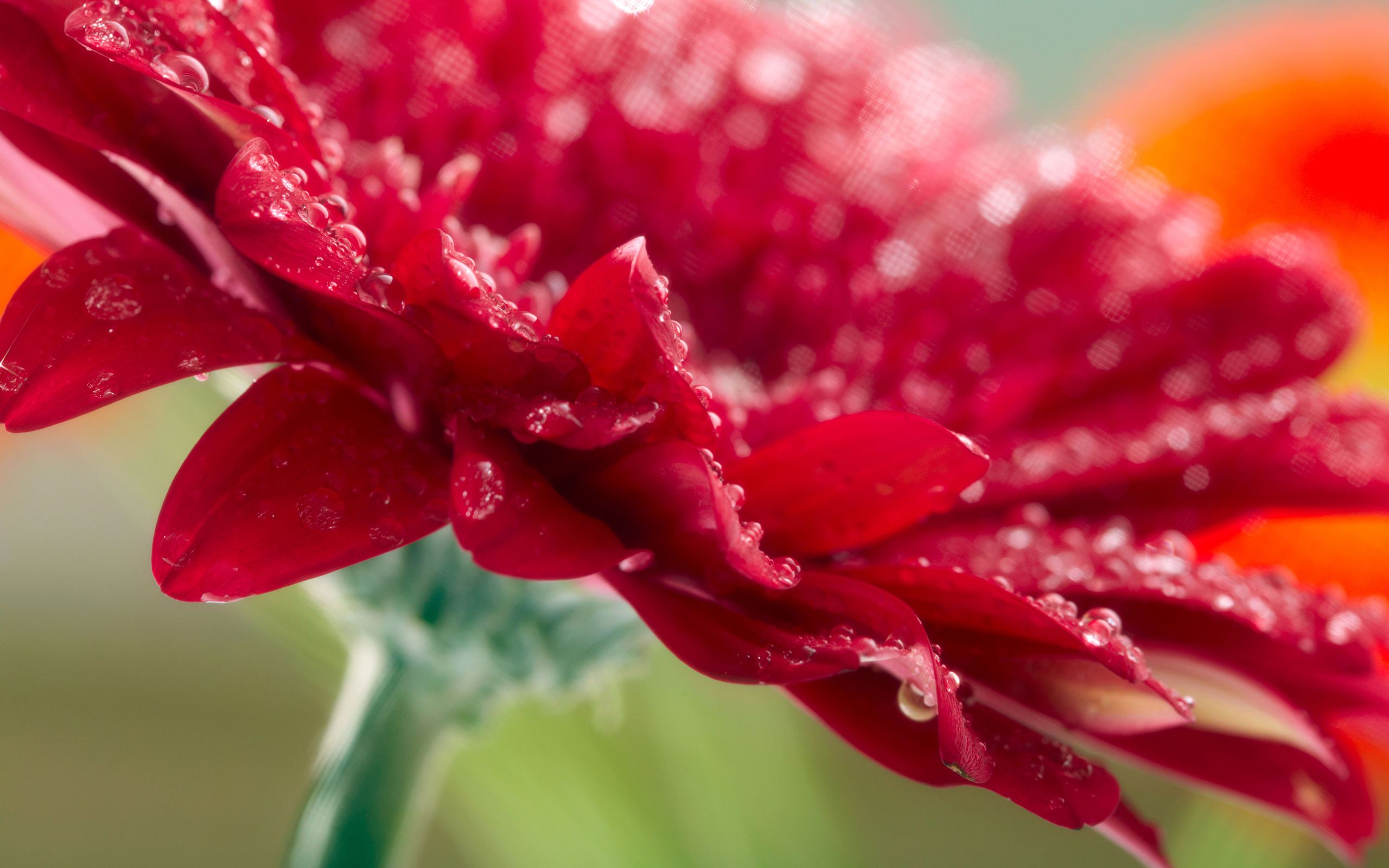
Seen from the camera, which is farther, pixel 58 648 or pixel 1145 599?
pixel 58 648

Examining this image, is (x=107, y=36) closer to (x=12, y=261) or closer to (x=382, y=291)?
(x=382, y=291)

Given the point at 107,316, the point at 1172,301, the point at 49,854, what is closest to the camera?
the point at 107,316

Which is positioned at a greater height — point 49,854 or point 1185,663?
point 1185,663

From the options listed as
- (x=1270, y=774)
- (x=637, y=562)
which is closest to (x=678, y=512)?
(x=637, y=562)

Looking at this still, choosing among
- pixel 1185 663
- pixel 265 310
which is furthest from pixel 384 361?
pixel 1185 663

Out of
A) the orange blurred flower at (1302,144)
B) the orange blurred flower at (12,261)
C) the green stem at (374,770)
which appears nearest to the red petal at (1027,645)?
the green stem at (374,770)

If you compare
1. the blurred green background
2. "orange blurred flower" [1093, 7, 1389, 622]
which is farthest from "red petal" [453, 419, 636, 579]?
"orange blurred flower" [1093, 7, 1389, 622]

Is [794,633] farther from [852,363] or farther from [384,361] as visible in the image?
[852,363]
